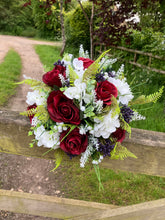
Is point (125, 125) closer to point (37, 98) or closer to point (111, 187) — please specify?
point (37, 98)

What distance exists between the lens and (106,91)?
106cm

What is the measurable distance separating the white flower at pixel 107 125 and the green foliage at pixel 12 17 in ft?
98.0

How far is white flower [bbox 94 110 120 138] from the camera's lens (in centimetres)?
107

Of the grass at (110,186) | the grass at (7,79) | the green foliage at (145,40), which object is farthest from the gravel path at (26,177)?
the green foliage at (145,40)

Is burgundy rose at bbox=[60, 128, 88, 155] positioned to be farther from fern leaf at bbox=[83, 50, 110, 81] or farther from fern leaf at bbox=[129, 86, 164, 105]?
fern leaf at bbox=[129, 86, 164, 105]

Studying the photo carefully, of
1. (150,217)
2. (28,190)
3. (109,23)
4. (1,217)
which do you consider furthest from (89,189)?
(109,23)

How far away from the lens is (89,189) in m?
3.00

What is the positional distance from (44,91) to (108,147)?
45cm

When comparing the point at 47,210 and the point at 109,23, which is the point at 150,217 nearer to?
the point at 47,210

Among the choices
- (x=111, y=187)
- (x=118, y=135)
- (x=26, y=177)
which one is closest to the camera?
(x=118, y=135)

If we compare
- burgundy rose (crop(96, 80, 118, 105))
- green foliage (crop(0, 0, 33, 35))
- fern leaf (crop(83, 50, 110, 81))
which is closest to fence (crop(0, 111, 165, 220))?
burgundy rose (crop(96, 80, 118, 105))

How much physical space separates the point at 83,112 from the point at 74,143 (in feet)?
0.54

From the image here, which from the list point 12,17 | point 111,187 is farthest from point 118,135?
point 12,17

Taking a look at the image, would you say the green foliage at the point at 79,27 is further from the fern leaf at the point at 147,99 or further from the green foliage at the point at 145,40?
the fern leaf at the point at 147,99
